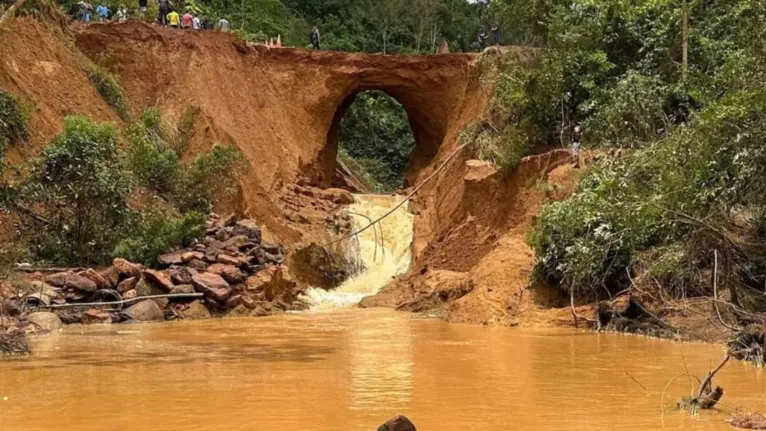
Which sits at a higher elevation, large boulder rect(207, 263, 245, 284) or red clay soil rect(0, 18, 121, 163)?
red clay soil rect(0, 18, 121, 163)

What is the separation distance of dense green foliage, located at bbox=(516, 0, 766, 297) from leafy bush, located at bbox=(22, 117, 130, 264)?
9.26 m

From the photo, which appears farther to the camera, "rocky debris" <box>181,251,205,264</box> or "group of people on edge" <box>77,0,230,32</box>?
"group of people on edge" <box>77,0,230,32</box>

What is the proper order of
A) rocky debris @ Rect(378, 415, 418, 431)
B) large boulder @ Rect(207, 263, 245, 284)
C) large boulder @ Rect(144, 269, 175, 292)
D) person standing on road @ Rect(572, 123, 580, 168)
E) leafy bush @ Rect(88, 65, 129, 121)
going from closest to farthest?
1. rocky debris @ Rect(378, 415, 418, 431)
2. large boulder @ Rect(144, 269, 175, 292)
3. large boulder @ Rect(207, 263, 245, 284)
4. person standing on road @ Rect(572, 123, 580, 168)
5. leafy bush @ Rect(88, 65, 129, 121)

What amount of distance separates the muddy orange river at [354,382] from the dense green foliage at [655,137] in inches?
74.0

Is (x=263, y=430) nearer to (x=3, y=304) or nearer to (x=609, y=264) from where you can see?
(x=3, y=304)

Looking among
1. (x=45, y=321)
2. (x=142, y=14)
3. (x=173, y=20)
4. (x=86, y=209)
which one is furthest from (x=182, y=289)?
(x=142, y=14)

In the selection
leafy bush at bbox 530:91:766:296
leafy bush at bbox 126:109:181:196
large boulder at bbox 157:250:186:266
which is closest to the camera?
leafy bush at bbox 530:91:766:296

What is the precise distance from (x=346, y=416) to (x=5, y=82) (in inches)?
733

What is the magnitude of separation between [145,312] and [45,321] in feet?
7.87

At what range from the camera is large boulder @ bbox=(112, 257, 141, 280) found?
57.7ft

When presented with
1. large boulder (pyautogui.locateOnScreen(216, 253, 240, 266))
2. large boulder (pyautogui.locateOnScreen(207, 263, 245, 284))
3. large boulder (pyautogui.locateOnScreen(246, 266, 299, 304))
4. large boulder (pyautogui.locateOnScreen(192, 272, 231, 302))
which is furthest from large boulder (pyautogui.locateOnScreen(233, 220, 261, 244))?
large boulder (pyautogui.locateOnScreen(192, 272, 231, 302))

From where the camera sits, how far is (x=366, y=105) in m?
45.7

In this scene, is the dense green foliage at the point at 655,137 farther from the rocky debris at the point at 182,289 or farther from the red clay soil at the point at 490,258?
the rocky debris at the point at 182,289

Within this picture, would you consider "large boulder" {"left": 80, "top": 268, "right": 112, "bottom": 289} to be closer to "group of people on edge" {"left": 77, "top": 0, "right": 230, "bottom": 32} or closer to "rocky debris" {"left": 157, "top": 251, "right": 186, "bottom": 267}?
"rocky debris" {"left": 157, "top": 251, "right": 186, "bottom": 267}
